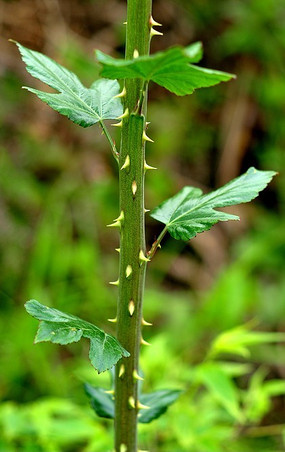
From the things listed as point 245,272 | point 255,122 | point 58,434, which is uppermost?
point 255,122

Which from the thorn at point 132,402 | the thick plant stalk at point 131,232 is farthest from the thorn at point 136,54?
the thorn at point 132,402

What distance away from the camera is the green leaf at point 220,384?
905 millimetres

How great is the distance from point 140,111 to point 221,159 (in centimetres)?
208

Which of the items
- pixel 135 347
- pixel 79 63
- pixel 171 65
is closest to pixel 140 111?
pixel 171 65

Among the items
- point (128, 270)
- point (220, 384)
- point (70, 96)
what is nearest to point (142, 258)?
point (128, 270)

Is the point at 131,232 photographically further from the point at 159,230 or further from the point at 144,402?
the point at 159,230

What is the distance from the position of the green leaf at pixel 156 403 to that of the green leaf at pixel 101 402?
3 centimetres

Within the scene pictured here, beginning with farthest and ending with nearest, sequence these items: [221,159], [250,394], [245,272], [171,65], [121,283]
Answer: [221,159]
[245,272]
[250,394]
[121,283]
[171,65]

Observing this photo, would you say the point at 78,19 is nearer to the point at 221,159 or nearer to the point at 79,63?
the point at 79,63

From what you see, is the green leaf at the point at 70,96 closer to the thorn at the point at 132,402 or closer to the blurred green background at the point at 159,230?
the thorn at the point at 132,402

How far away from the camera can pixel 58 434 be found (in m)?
0.90

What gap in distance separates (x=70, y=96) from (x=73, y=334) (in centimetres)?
21

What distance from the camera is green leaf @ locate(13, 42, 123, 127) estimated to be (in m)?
0.47

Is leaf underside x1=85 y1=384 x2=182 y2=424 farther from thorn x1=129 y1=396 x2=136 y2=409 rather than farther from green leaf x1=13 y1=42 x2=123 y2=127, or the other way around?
green leaf x1=13 y1=42 x2=123 y2=127
